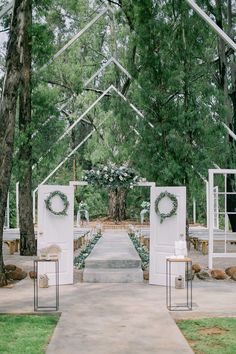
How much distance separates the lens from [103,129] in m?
32.6

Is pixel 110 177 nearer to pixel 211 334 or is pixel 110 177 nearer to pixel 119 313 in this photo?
pixel 119 313

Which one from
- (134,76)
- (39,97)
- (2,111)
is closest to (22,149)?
(39,97)

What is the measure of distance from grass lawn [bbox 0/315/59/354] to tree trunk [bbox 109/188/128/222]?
25866 mm

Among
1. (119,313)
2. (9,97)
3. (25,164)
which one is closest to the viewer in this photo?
(119,313)

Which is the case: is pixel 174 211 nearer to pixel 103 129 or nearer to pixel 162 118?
pixel 162 118

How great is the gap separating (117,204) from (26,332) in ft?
89.9

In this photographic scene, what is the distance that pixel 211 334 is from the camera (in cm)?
707

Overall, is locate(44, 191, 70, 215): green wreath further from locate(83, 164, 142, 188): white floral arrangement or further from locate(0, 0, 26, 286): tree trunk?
locate(83, 164, 142, 188): white floral arrangement

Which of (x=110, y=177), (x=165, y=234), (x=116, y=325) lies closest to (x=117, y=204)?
(x=110, y=177)

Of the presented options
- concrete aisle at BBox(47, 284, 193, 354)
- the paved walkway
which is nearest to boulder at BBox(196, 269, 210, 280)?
the paved walkway

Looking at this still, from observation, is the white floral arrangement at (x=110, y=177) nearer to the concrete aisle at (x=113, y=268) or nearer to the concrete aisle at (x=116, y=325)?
the concrete aisle at (x=113, y=268)

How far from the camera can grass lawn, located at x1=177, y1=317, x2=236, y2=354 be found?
6377 mm

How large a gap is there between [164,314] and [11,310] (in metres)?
2.21

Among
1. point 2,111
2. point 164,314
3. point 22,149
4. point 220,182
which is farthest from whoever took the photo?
point 220,182
